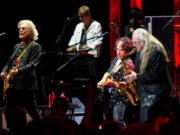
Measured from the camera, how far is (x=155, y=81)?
407 centimetres

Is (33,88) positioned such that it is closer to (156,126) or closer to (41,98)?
(41,98)

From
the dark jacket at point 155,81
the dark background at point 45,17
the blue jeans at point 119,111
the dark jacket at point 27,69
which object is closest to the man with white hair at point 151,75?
the dark jacket at point 155,81

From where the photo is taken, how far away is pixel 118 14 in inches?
297

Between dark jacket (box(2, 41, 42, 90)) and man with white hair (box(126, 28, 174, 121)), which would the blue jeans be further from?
→ dark jacket (box(2, 41, 42, 90))

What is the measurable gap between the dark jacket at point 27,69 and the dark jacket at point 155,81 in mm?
2360

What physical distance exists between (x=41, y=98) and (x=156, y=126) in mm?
6388

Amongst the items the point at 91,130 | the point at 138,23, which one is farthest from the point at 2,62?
the point at 91,130

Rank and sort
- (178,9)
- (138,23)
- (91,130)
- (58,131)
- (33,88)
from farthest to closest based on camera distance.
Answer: (178,9)
(33,88)
(138,23)
(91,130)
(58,131)

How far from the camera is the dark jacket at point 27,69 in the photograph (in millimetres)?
5852

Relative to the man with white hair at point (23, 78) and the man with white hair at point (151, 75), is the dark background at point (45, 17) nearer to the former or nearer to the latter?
the man with white hair at point (23, 78)

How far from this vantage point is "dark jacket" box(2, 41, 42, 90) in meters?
5.85

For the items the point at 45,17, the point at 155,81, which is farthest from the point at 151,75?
the point at 45,17

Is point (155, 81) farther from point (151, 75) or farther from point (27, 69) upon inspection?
point (27, 69)

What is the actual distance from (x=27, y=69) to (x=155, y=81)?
2.53 meters
